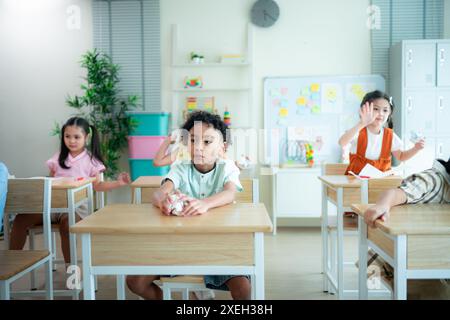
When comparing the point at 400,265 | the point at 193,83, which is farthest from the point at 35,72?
the point at 400,265

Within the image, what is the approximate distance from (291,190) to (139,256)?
125 inches

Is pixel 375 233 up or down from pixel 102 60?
down

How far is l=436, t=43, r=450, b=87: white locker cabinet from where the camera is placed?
4066 mm

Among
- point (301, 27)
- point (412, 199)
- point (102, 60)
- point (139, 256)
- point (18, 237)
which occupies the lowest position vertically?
point (18, 237)

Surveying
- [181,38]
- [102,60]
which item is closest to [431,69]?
[181,38]

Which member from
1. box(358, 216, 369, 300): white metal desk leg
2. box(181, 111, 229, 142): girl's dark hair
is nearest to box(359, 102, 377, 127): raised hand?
box(181, 111, 229, 142): girl's dark hair

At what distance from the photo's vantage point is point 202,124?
1903 millimetres

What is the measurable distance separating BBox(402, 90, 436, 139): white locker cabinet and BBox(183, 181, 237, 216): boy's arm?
2.92 m

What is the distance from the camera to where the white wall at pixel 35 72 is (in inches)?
185

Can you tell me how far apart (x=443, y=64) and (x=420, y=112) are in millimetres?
482

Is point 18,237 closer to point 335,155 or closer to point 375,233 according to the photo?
point 375,233

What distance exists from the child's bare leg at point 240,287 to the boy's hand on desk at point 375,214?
52 cm

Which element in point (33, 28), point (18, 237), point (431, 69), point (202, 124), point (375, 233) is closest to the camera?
point (375, 233)

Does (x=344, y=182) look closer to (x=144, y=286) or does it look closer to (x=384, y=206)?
(x=384, y=206)
